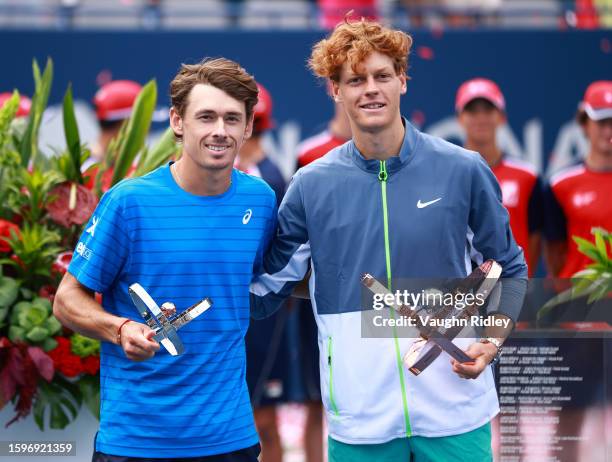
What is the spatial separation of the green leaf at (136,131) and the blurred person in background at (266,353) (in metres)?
1.12

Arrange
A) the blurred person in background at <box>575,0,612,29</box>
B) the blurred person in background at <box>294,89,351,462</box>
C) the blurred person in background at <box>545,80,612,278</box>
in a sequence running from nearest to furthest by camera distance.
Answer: the blurred person in background at <box>545,80,612,278</box>
the blurred person in background at <box>294,89,351,462</box>
the blurred person in background at <box>575,0,612,29</box>

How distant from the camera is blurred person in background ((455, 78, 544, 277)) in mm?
5707

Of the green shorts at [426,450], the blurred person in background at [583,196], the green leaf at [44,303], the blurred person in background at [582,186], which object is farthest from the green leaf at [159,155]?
the blurred person in background at [582,186]

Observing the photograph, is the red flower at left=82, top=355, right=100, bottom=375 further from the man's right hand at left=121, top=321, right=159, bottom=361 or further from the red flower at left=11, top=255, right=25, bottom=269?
the man's right hand at left=121, top=321, right=159, bottom=361

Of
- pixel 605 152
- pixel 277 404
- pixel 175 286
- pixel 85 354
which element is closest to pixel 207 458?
pixel 175 286

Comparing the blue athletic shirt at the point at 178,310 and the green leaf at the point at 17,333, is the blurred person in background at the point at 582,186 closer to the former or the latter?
the blue athletic shirt at the point at 178,310

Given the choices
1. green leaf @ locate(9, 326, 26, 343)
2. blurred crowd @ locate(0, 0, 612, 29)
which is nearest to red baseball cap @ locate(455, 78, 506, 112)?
blurred crowd @ locate(0, 0, 612, 29)

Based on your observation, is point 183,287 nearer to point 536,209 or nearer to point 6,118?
point 6,118

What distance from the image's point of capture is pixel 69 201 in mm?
3973

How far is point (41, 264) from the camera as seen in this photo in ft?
12.8

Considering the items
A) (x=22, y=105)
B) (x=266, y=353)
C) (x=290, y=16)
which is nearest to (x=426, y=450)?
(x=266, y=353)

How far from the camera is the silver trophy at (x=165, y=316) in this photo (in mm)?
3045

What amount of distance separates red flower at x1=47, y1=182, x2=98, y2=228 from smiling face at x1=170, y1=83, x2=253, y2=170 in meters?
0.85

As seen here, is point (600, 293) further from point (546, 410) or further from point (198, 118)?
point (198, 118)
